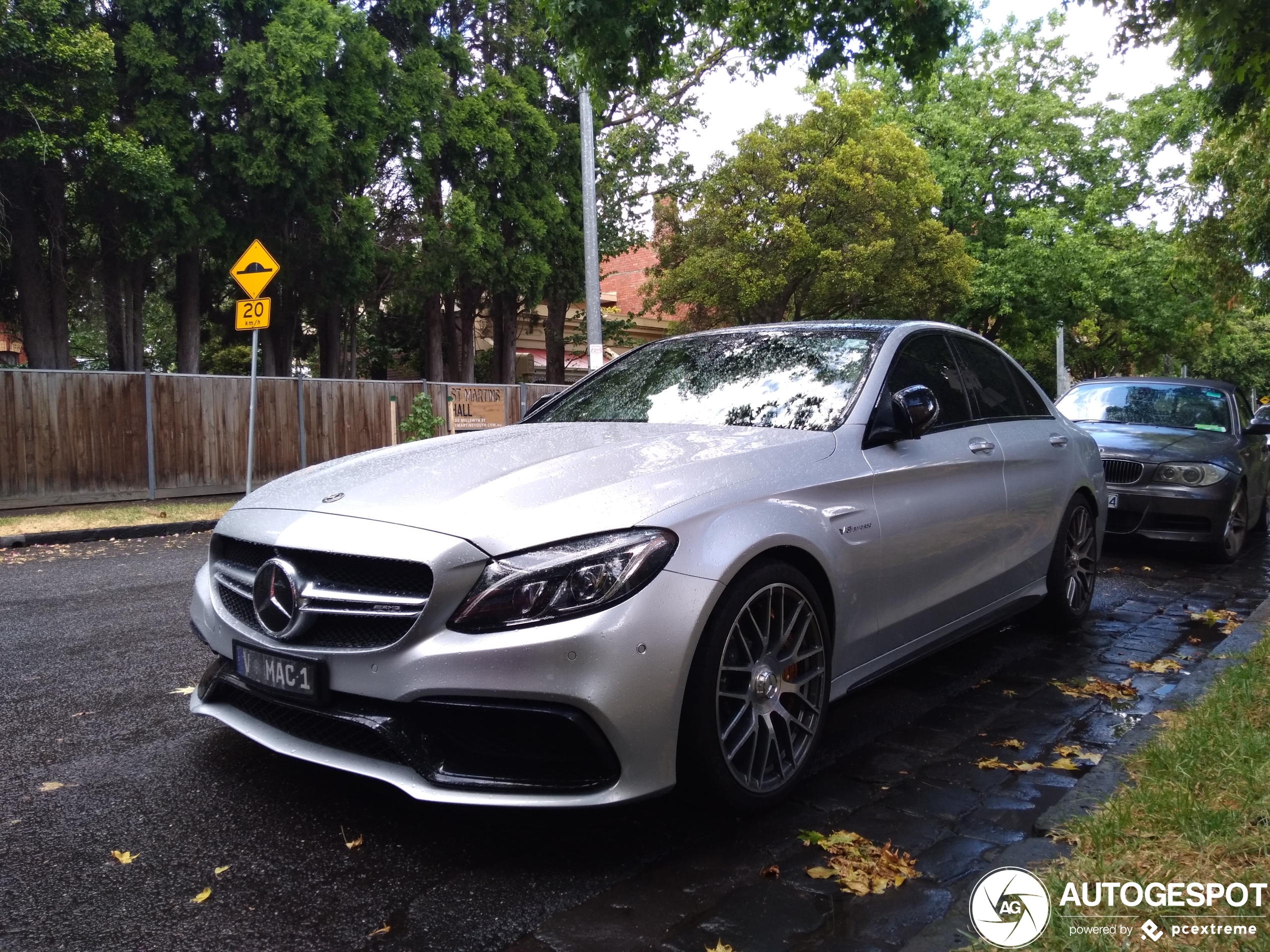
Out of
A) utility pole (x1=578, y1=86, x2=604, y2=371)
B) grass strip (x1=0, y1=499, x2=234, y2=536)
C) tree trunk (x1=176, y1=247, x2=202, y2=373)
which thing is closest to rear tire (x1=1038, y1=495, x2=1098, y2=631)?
grass strip (x1=0, y1=499, x2=234, y2=536)

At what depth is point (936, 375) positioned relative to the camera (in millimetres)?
4523

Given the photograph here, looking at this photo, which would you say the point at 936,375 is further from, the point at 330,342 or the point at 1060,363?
the point at 1060,363

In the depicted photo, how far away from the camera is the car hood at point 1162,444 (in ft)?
26.7

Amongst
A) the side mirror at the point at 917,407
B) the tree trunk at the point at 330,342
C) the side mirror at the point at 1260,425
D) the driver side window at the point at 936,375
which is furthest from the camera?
the tree trunk at the point at 330,342

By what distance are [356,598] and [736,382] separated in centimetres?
192

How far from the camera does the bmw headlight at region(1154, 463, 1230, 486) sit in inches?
316

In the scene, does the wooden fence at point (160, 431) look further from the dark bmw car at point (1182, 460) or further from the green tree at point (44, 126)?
the dark bmw car at point (1182, 460)

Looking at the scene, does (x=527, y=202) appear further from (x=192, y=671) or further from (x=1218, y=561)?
(x=192, y=671)

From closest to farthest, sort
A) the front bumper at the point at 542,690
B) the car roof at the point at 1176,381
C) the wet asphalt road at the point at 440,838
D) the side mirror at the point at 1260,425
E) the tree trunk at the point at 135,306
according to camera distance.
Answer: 1. the wet asphalt road at the point at 440,838
2. the front bumper at the point at 542,690
3. the side mirror at the point at 1260,425
4. the car roof at the point at 1176,381
5. the tree trunk at the point at 135,306

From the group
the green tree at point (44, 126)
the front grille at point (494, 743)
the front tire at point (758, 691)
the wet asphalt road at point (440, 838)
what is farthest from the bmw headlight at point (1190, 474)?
the green tree at point (44, 126)

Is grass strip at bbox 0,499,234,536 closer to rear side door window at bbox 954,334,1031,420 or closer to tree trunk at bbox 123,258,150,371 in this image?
tree trunk at bbox 123,258,150,371

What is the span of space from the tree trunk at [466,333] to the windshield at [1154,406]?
17.7 m

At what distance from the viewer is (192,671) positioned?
473 centimetres

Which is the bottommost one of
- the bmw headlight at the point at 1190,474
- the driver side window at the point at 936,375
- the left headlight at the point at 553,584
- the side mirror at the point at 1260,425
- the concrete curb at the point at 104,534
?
the concrete curb at the point at 104,534
